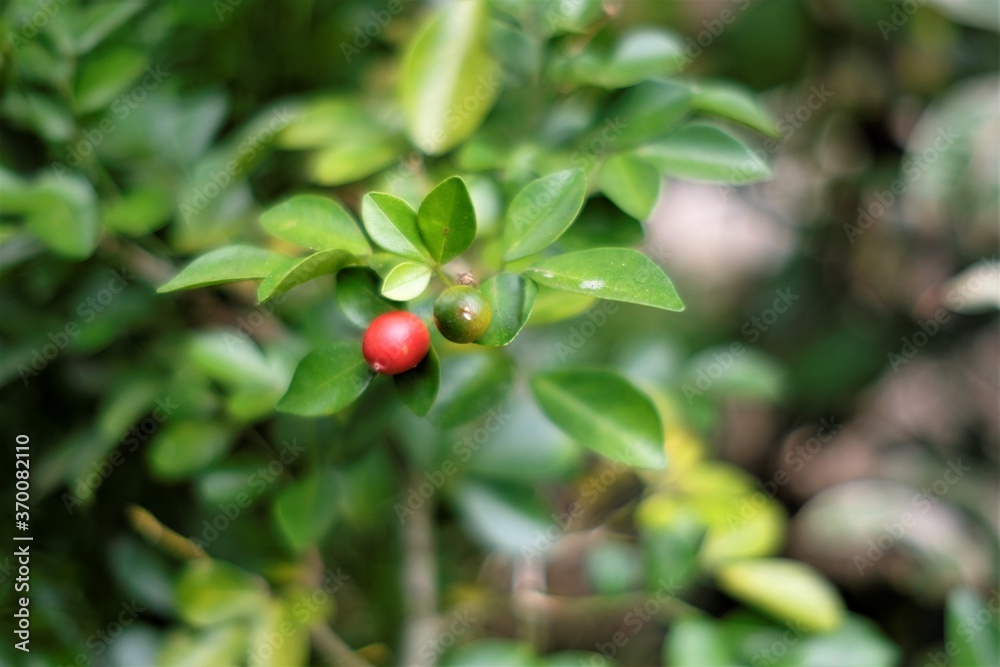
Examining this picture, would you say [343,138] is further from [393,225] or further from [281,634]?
[281,634]

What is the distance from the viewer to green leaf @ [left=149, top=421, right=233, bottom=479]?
2.64ft

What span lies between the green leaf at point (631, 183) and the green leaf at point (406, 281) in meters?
0.17

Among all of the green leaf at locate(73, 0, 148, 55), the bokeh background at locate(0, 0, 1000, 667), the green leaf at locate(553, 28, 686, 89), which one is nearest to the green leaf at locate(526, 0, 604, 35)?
the green leaf at locate(553, 28, 686, 89)

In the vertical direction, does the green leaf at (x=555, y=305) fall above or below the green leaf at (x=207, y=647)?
above

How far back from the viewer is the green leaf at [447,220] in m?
0.52

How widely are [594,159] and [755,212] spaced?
4.12ft

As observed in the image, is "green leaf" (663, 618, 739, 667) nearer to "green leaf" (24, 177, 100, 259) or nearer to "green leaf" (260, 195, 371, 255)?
"green leaf" (260, 195, 371, 255)

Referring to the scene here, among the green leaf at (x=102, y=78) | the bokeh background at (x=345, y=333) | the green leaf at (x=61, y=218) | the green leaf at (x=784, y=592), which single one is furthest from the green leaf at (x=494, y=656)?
the green leaf at (x=102, y=78)

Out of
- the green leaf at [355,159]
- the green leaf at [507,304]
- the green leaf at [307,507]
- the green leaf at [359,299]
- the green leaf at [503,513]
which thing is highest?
the green leaf at [507,304]

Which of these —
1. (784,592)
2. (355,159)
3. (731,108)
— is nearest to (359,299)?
(355,159)

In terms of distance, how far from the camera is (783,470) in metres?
1.73

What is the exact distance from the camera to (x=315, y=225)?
1.82 ft

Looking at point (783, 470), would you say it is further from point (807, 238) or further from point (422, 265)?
point (422, 265)

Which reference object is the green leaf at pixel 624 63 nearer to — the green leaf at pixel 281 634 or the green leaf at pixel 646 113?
the green leaf at pixel 646 113
